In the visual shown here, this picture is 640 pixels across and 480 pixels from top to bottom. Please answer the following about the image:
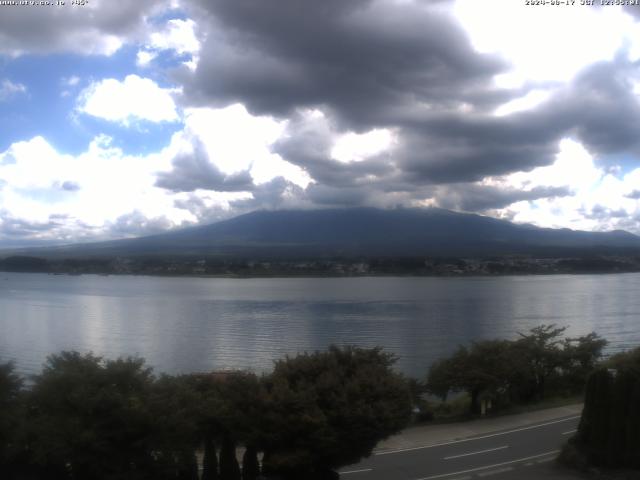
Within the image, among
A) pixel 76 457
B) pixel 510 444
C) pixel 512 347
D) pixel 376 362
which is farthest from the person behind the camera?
pixel 512 347

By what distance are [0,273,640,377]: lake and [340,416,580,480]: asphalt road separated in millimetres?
15558

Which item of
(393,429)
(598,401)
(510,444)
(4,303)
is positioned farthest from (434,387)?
(4,303)

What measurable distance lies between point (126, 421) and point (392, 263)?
11991 centimetres

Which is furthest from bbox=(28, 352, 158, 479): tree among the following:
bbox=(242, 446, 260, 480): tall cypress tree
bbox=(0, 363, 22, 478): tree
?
bbox=(242, 446, 260, 480): tall cypress tree

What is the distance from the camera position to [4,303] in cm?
7212

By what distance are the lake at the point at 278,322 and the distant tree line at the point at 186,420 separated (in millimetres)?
20154

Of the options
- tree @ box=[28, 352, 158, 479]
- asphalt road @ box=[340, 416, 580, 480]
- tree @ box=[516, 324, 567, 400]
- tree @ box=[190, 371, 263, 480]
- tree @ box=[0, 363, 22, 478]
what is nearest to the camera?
tree @ box=[28, 352, 158, 479]

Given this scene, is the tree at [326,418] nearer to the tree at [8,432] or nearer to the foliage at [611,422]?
the foliage at [611,422]

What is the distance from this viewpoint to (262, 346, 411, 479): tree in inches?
425

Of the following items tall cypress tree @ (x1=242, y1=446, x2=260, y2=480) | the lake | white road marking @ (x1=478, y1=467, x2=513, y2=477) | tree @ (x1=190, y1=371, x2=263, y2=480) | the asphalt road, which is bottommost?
the lake

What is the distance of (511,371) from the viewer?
21062 mm

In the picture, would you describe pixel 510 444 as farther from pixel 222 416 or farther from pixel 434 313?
pixel 434 313

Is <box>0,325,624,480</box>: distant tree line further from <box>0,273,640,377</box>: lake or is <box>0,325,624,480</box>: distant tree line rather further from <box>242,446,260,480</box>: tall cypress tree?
<box>0,273,640,377</box>: lake

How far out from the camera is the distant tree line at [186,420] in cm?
997
